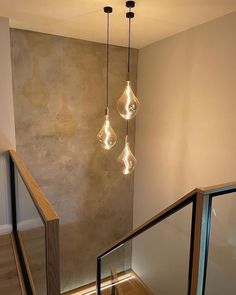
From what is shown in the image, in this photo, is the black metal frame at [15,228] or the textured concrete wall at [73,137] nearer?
the black metal frame at [15,228]

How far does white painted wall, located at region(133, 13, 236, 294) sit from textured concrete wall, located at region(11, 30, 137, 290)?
0.43 meters

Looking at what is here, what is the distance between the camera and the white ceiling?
2424mm

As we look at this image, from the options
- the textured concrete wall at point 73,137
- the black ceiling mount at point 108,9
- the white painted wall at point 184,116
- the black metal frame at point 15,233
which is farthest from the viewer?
the textured concrete wall at point 73,137

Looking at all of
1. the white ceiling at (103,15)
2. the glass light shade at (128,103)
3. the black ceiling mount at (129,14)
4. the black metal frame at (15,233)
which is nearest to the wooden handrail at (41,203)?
the black metal frame at (15,233)

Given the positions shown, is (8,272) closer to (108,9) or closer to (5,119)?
(5,119)

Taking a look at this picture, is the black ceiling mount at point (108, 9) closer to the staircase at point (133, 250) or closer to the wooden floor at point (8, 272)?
the staircase at point (133, 250)

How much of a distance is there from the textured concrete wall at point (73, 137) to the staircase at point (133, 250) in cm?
60

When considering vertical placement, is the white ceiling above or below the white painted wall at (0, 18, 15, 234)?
above

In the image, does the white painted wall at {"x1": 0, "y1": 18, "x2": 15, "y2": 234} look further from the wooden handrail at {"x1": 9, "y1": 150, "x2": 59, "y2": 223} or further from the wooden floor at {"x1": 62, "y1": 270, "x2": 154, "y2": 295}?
the wooden floor at {"x1": 62, "y1": 270, "x2": 154, "y2": 295}

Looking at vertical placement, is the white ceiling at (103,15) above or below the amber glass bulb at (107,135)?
above

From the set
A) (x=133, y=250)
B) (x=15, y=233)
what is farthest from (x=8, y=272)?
(x=133, y=250)

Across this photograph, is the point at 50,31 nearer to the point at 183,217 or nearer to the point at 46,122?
the point at 46,122

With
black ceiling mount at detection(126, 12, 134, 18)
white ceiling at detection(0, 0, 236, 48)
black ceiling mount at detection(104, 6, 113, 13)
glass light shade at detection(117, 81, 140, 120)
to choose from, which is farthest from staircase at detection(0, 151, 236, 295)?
black ceiling mount at detection(126, 12, 134, 18)

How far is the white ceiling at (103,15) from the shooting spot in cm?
242
